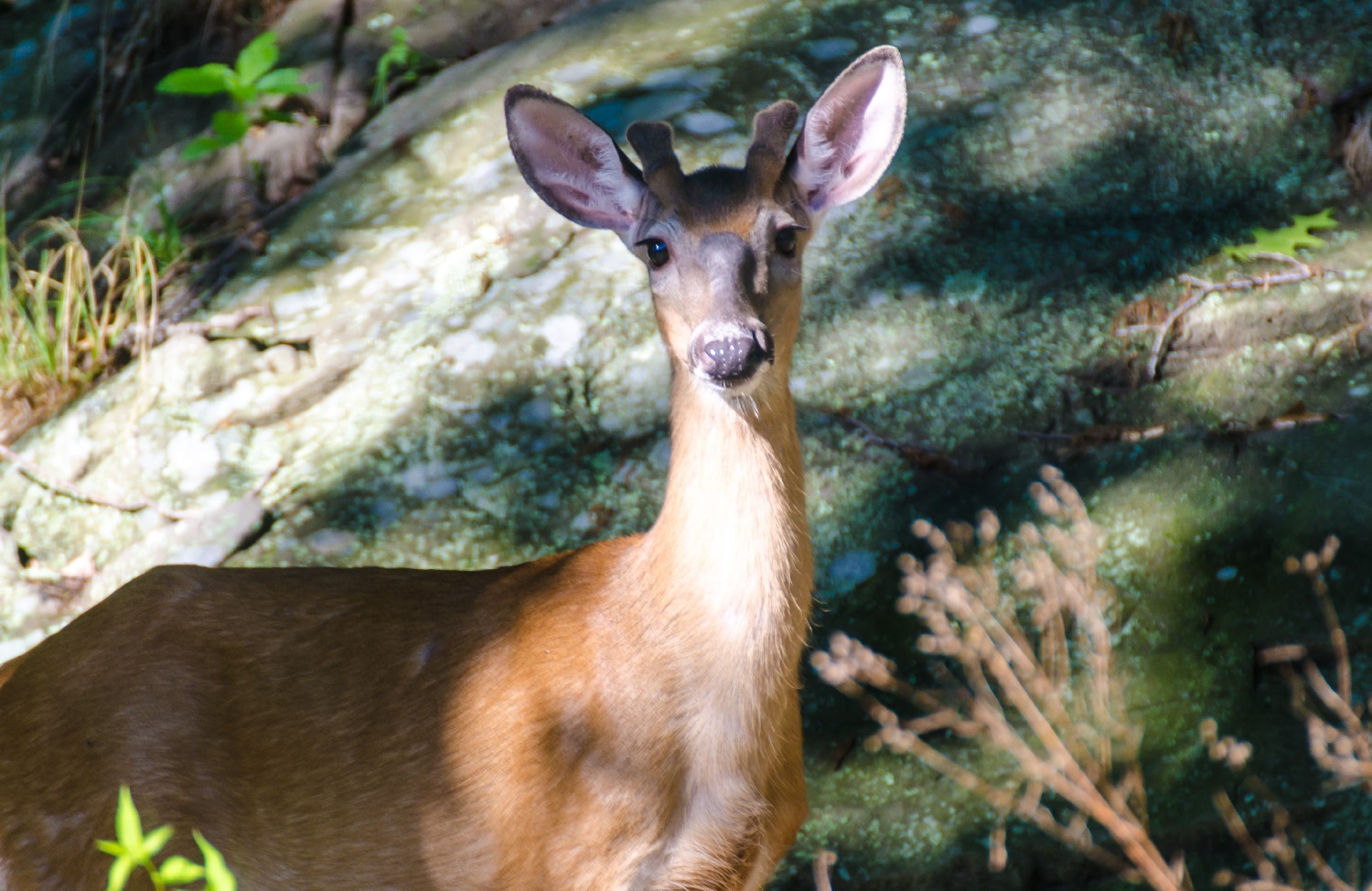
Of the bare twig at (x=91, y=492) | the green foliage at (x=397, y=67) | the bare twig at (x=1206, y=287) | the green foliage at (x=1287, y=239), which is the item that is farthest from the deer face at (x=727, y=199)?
the green foliage at (x=397, y=67)

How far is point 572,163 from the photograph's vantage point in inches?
129

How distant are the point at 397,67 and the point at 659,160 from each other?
10.5 ft

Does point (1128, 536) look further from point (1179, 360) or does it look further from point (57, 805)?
point (57, 805)

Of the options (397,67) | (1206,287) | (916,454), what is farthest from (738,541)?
(397,67)

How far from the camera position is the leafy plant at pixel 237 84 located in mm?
5297

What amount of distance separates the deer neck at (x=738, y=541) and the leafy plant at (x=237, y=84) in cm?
328

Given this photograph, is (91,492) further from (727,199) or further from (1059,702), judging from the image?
(1059,702)

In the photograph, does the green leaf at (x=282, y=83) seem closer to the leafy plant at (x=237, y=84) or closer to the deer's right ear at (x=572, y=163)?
the leafy plant at (x=237, y=84)

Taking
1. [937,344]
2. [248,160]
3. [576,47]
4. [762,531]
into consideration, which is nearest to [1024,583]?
[762,531]

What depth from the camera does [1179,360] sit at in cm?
442

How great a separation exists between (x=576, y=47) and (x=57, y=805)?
147 inches

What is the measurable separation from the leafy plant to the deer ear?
296 centimetres

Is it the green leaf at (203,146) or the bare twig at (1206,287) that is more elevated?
the green leaf at (203,146)

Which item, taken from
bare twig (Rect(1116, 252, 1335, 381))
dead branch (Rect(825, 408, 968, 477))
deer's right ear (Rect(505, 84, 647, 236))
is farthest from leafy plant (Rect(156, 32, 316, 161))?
bare twig (Rect(1116, 252, 1335, 381))
